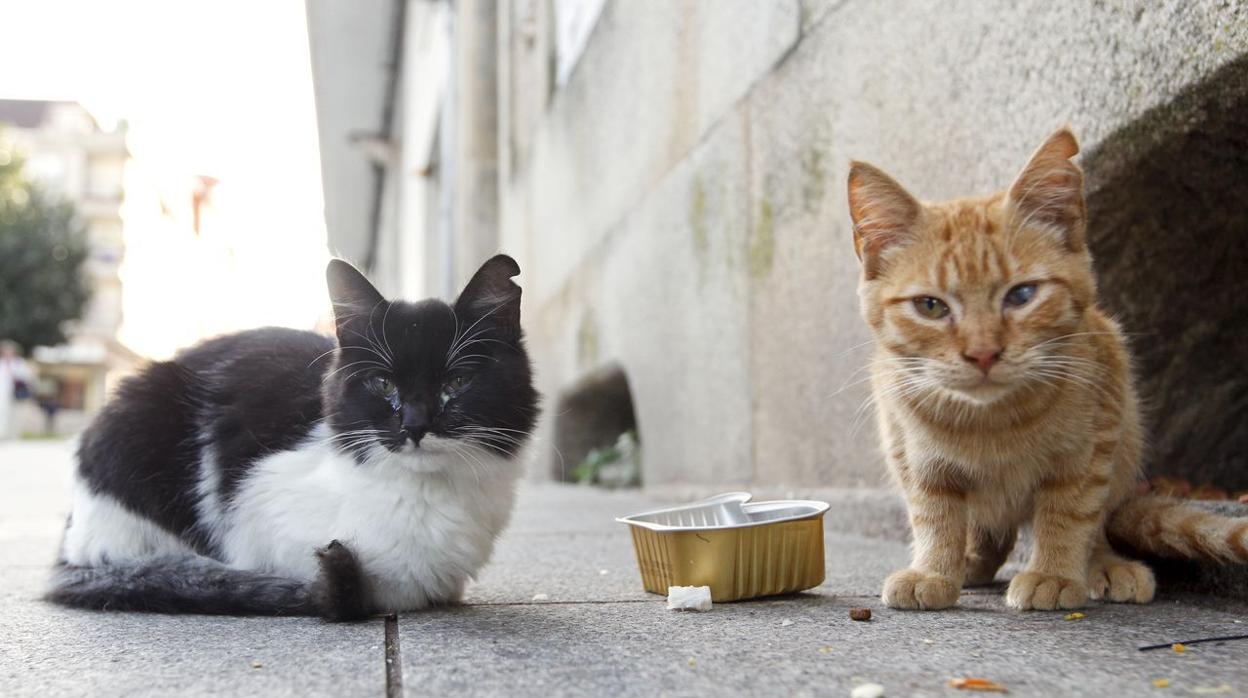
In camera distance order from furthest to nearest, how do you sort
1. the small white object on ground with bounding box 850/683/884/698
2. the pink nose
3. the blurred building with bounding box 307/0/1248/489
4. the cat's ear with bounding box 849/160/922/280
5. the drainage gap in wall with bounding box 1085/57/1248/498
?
the blurred building with bounding box 307/0/1248/489, the drainage gap in wall with bounding box 1085/57/1248/498, the cat's ear with bounding box 849/160/922/280, the pink nose, the small white object on ground with bounding box 850/683/884/698

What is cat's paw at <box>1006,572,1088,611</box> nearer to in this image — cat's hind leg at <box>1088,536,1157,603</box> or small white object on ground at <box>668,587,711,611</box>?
cat's hind leg at <box>1088,536,1157,603</box>

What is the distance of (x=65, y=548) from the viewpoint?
7.44 feet

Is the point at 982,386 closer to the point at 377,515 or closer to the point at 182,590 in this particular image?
the point at 377,515

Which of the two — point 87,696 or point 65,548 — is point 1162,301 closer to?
point 87,696

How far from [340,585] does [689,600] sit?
683 mm

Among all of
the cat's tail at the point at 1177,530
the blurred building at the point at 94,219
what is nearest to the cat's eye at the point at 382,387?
the cat's tail at the point at 1177,530

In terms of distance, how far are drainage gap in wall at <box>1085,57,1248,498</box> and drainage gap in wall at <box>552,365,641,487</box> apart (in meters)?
3.90

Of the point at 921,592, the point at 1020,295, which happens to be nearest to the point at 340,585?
the point at 921,592

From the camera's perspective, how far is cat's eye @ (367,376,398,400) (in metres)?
1.95

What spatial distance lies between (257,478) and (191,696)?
770mm

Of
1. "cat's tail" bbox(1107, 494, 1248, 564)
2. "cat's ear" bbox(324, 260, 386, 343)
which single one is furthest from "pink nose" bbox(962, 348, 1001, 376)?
"cat's ear" bbox(324, 260, 386, 343)

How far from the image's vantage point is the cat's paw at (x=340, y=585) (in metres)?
1.84

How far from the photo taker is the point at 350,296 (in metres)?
2.04

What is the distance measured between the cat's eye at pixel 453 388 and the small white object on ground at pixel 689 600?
595mm
